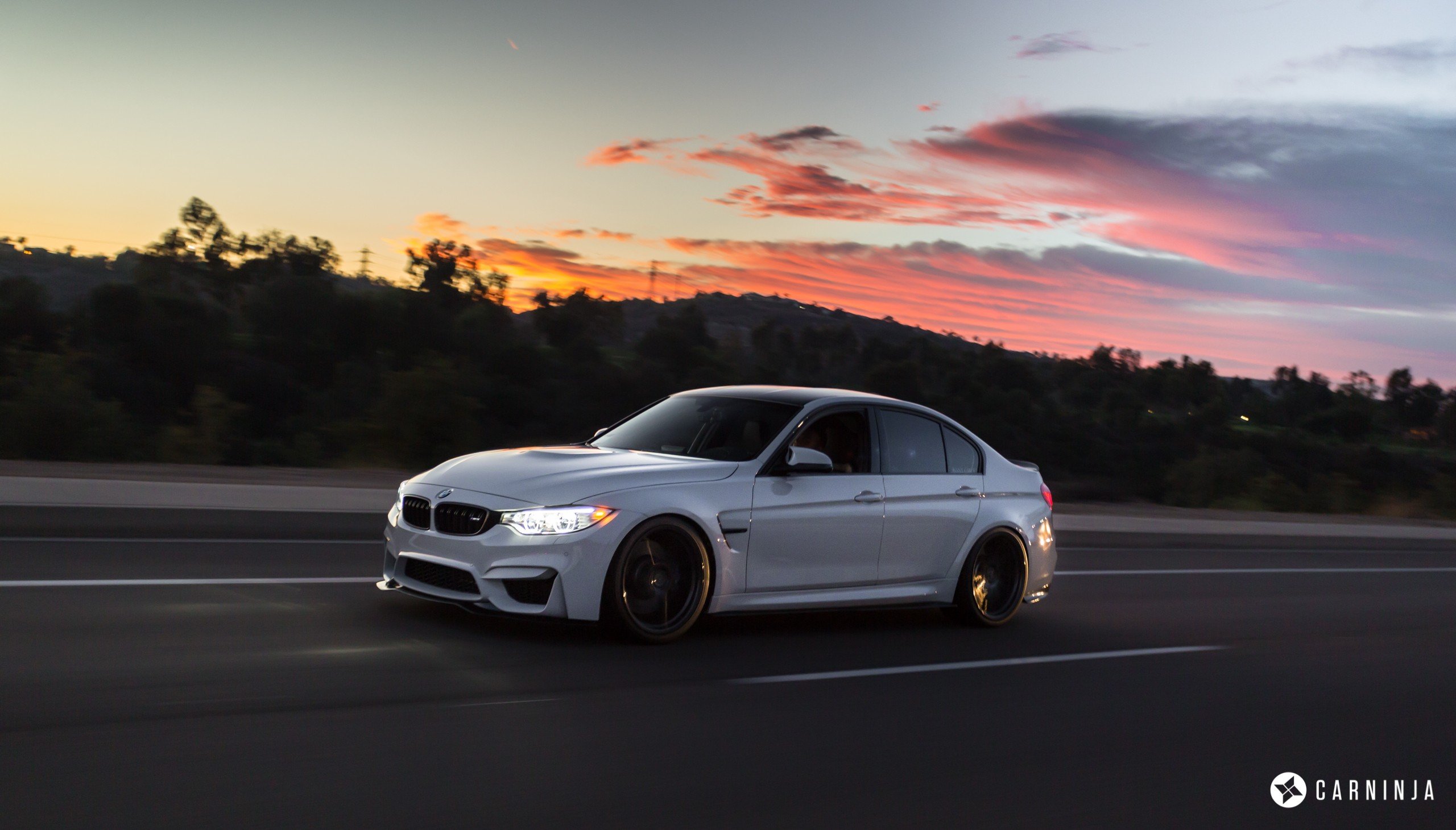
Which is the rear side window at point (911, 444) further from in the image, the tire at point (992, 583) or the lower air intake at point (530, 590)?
the lower air intake at point (530, 590)

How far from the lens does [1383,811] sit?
5.56m

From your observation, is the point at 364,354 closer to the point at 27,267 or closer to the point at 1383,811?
the point at 27,267

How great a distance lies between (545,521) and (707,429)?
172 centimetres

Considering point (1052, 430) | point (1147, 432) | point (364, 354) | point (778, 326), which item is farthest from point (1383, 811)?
point (778, 326)

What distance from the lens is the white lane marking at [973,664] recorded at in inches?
287

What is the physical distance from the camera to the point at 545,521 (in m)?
7.18

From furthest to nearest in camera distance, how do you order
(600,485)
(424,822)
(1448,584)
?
1. (1448,584)
2. (600,485)
3. (424,822)

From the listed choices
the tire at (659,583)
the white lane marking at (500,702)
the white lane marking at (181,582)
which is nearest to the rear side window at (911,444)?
the tire at (659,583)

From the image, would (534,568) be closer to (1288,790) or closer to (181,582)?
(181,582)

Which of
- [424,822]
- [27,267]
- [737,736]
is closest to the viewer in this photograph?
[424,822]

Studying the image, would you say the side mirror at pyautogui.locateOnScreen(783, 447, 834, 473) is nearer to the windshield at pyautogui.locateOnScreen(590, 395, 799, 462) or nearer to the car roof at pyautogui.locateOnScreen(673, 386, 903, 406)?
the windshield at pyautogui.locateOnScreen(590, 395, 799, 462)

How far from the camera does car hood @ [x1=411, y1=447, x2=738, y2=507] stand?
731 centimetres

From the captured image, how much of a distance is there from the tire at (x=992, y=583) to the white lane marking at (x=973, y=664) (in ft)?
2.54

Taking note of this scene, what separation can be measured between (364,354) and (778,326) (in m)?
23.0
